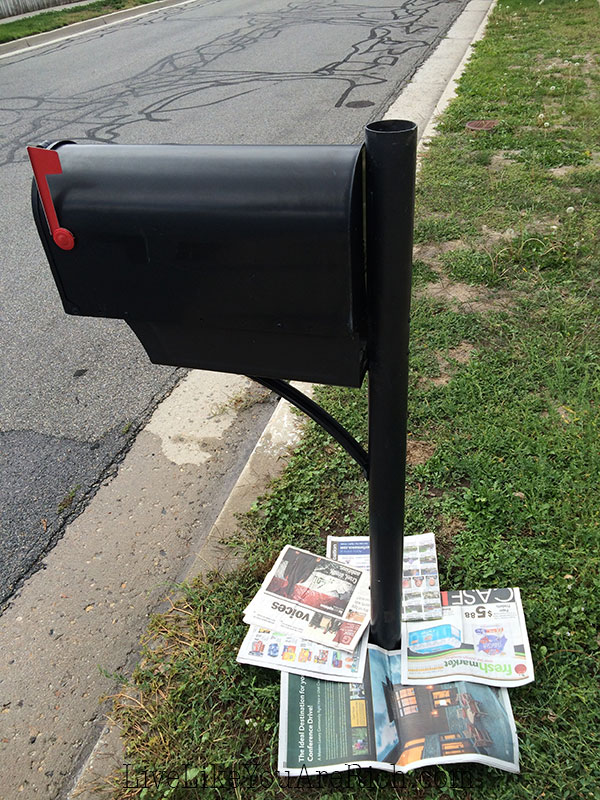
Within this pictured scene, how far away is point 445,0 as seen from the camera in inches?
490

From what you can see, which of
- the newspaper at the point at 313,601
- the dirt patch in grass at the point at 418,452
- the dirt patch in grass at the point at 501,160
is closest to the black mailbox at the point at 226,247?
the newspaper at the point at 313,601

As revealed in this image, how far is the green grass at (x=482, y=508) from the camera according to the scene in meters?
1.58

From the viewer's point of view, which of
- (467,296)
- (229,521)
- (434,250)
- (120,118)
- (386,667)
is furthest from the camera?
(120,118)

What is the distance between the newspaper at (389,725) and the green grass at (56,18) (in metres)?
14.4

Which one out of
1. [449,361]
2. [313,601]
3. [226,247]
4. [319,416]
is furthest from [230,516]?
[226,247]

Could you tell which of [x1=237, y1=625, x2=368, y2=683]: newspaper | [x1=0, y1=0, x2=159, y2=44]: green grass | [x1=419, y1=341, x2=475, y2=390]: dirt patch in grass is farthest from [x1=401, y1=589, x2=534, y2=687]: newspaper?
[x1=0, y1=0, x2=159, y2=44]: green grass

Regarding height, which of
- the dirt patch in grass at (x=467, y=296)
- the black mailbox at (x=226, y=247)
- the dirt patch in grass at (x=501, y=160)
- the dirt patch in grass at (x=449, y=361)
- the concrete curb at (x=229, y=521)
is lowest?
the concrete curb at (x=229, y=521)

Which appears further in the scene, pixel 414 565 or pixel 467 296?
pixel 467 296

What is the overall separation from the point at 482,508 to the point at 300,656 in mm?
818

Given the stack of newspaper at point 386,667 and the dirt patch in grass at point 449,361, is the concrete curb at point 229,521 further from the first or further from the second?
the dirt patch in grass at point 449,361

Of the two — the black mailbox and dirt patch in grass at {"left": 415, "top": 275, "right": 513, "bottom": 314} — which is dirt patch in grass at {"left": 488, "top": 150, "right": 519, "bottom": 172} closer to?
dirt patch in grass at {"left": 415, "top": 275, "right": 513, "bottom": 314}

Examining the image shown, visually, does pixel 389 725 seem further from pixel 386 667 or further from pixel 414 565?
pixel 414 565

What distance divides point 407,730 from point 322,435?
1.18 metres

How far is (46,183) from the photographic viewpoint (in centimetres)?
117
